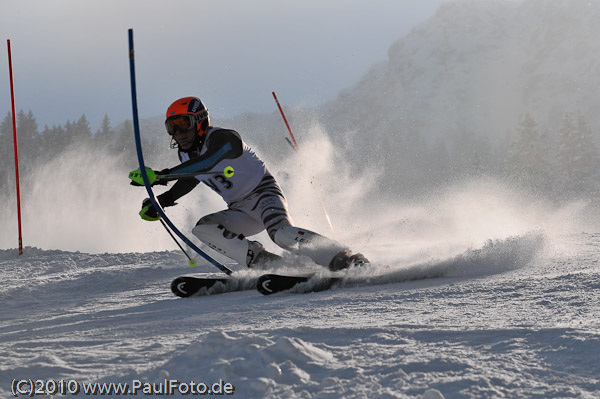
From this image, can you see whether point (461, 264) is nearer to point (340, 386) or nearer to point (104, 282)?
point (340, 386)

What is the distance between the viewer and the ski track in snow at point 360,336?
1.66 meters

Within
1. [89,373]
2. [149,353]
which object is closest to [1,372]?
[89,373]

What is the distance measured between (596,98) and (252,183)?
9235 cm

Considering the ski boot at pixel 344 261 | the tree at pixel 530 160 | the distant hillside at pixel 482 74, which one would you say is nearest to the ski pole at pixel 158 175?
the ski boot at pixel 344 261

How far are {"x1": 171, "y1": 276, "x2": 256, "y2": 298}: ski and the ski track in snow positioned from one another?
0.14 meters

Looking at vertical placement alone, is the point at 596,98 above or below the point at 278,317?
above

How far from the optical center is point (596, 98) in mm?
83625

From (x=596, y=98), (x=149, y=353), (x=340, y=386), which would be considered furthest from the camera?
(x=596, y=98)

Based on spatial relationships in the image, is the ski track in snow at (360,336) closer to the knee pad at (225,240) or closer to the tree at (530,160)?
the knee pad at (225,240)

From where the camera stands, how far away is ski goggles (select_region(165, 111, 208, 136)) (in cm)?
473

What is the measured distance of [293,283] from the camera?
12.8 ft

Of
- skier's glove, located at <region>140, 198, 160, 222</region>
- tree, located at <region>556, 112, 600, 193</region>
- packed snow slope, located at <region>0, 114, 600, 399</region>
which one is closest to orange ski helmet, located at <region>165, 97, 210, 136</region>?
skier's glove, located at <region>140, 198, 160, 222</region>

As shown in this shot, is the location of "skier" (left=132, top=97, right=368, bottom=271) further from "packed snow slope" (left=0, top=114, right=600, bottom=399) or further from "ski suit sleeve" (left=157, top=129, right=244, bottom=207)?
"packed snow slope" (left=0, top=114, right=600, bottom=399)

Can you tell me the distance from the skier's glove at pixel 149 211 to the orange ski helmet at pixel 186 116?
0.66 meters
